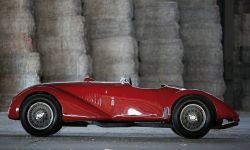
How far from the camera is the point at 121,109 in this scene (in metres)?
9.27

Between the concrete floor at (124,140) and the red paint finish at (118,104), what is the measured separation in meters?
0.32

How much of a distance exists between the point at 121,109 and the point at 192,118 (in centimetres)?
102

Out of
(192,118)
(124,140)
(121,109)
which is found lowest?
(124,140)

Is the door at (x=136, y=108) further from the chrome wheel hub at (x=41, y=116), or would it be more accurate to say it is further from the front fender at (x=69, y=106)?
the chrome wheel hub at (x=41, y=116)

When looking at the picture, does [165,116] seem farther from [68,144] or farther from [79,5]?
[79,5]

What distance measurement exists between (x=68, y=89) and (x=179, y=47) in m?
7.38

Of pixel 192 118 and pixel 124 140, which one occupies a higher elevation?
pixel 192 118

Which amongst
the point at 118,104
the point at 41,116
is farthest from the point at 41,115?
the point at 118,104

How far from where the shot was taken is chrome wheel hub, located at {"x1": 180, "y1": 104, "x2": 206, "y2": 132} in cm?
920

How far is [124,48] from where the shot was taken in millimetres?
15688

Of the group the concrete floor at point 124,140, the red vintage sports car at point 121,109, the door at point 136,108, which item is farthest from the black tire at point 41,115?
the door at point 136,108

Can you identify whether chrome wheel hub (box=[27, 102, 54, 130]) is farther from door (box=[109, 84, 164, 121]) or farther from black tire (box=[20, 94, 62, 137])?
door (box=[109, 84, 164, 121])

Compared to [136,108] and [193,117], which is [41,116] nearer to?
[136,108]

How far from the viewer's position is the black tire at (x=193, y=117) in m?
9.17
